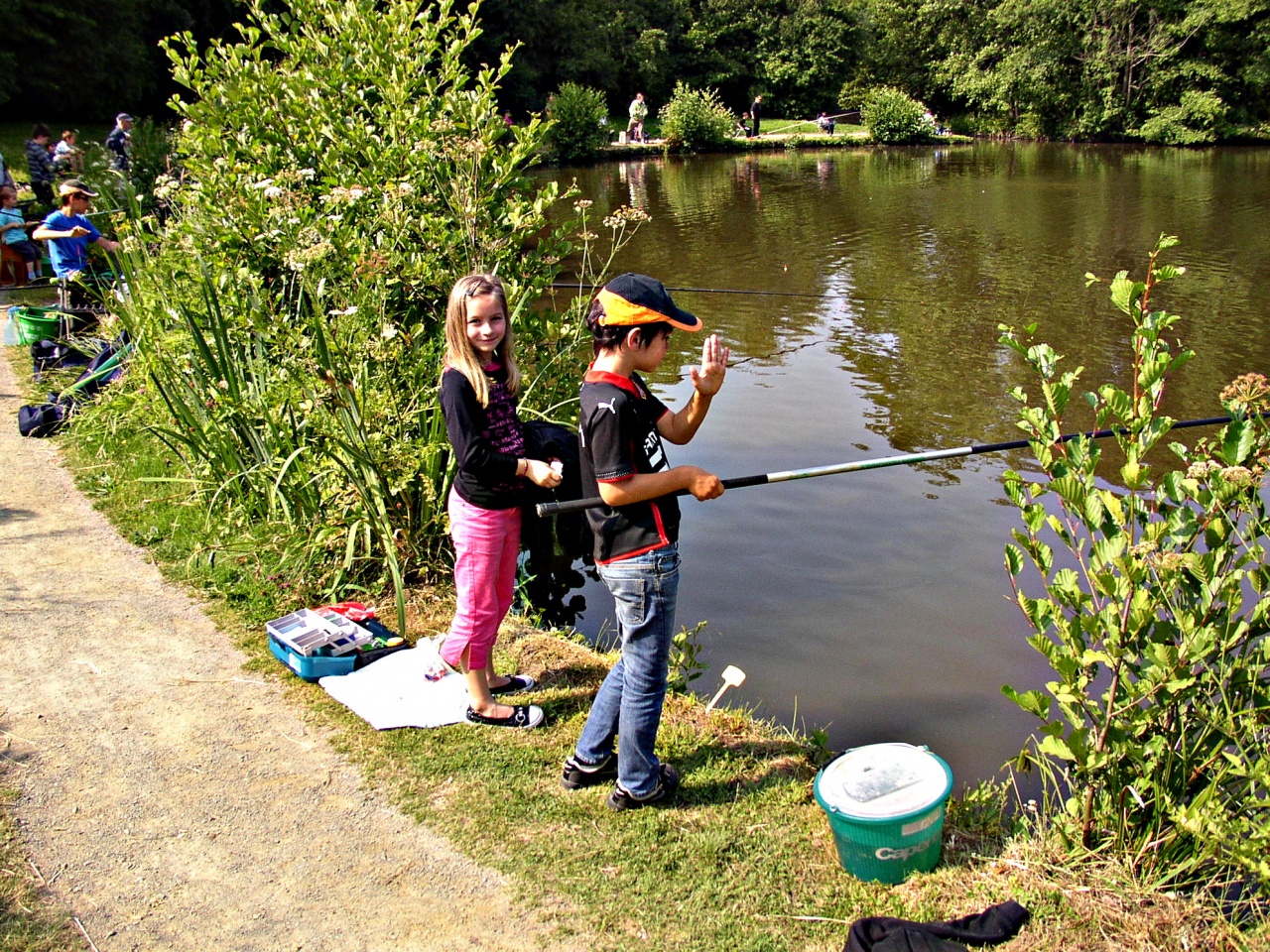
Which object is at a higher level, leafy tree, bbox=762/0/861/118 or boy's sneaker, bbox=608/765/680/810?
leafy tree, bbox=762/0/861/118

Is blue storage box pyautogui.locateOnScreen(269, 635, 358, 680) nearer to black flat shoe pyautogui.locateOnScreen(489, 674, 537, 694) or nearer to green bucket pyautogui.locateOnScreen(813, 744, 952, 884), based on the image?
black flat shoe pyautogui.locateOnScreen(489, 674, 537, 694)

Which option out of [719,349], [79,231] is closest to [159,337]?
[79,231]

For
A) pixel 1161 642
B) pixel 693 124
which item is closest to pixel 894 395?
pixel 1161 642

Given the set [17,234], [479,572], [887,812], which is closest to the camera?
[887,812]

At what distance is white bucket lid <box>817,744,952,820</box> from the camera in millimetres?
3111

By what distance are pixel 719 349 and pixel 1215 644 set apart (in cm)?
151

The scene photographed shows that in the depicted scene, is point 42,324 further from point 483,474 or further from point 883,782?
point 883,782

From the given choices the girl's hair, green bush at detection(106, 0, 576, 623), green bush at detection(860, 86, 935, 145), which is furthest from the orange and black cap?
green bush at detection(860, 86, 935, 145)

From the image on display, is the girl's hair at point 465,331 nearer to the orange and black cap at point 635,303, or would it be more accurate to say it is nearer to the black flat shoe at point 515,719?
the orange and black cap at point 635,303

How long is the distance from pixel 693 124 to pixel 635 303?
1422 inches

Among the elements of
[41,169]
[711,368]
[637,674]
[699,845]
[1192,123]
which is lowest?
[699,845]

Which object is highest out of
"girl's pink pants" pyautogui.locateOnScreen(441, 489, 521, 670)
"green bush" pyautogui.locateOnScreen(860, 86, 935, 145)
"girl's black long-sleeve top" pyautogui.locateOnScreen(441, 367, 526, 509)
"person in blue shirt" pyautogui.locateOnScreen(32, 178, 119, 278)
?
"green bush" pyautogui.locateOnScreen(860, 86, 935, 145)

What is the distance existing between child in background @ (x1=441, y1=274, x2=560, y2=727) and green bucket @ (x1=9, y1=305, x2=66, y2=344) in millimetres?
6413

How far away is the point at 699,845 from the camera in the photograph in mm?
3318
